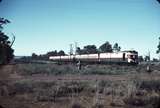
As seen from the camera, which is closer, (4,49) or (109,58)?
(4,49)

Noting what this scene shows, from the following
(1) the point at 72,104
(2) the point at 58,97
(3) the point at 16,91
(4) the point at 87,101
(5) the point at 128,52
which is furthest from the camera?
(5) the point at 128,52

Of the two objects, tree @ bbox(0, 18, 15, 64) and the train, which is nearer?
tree @ bbox(0, 18, 15, 64)

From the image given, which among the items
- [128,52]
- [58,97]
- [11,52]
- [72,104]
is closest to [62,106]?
[72,104]

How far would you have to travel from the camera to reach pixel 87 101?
8.29 meters

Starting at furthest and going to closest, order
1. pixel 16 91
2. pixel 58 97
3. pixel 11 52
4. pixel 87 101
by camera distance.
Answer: pixel 16 91
pixel 58 97
pixel 87 101
pixel 11 52

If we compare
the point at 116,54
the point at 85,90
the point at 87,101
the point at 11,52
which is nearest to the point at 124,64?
the point at 116,54

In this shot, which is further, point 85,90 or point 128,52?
point 128,52

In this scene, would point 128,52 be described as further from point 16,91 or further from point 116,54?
point 16,91

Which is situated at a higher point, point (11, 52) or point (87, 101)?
point (11, 52)

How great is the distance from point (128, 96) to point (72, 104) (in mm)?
2118

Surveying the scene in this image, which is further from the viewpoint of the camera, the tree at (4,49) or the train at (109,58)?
the train at (109,58)

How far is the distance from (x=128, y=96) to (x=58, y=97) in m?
2.07

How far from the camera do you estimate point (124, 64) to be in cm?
3672

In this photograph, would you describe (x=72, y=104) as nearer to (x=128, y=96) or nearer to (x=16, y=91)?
(x=128, y=96)
